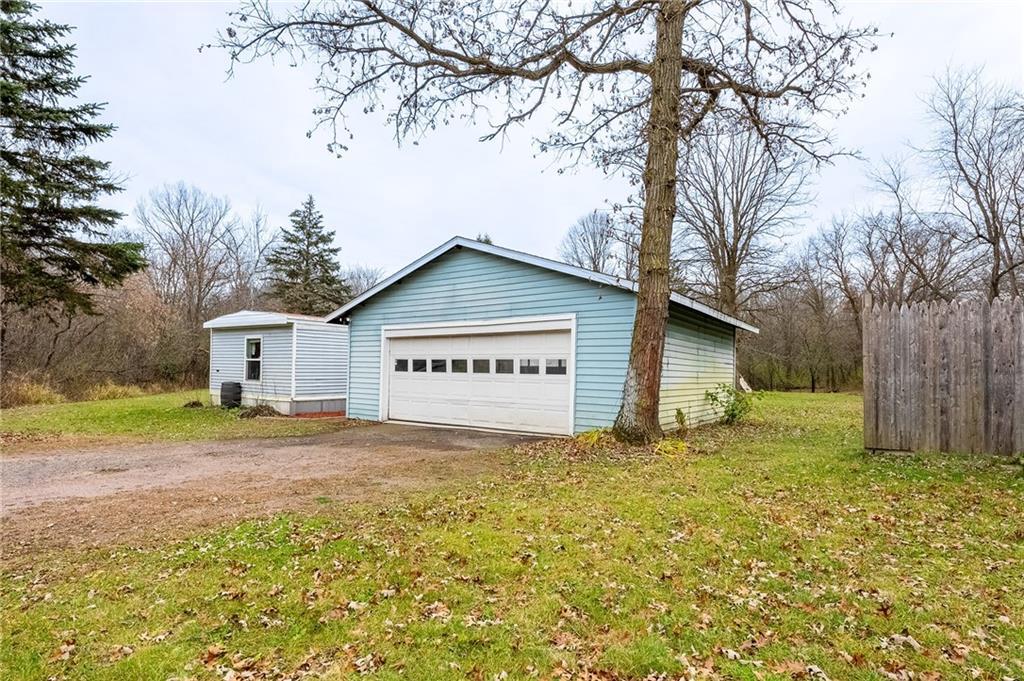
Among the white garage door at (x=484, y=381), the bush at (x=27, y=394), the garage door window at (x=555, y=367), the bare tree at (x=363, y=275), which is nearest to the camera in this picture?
the garage door window at (x=555, y=367)

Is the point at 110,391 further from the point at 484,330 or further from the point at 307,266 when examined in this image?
the point at 484,330

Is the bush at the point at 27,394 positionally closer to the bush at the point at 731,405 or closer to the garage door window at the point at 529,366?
the garage door window at the point at 529,366

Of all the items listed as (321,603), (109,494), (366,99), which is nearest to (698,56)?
(366,99)

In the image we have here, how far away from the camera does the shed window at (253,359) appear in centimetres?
1587

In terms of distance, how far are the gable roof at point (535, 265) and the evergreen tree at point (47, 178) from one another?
255 inches

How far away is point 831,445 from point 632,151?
20.5 ft

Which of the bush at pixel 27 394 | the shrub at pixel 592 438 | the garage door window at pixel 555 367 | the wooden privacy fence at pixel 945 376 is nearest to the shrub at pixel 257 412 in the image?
the bush at pixel 27 394

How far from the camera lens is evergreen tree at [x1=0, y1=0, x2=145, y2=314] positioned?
1241cm

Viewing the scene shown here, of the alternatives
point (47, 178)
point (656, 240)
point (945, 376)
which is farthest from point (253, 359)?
point (945, 376)

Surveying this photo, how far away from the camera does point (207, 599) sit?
3.19m

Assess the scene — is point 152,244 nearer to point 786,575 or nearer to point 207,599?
point 207,599

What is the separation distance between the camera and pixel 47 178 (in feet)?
42.3

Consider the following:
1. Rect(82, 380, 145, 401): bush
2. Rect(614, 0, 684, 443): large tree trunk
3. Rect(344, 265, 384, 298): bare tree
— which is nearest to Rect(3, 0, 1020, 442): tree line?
Rect(614, 0, 684, 443): large tree trunk

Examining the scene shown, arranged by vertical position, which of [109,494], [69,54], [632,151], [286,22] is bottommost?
[109,494]
